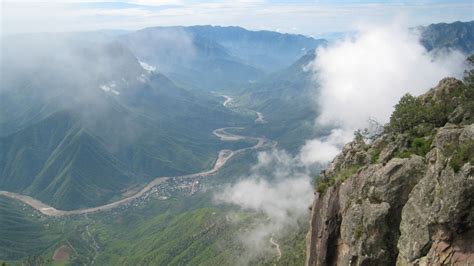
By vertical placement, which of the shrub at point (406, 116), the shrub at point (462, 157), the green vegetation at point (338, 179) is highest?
the shrub at point (462, 157)

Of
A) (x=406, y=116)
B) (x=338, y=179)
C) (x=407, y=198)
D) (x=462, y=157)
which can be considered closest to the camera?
(x=462, y=157)

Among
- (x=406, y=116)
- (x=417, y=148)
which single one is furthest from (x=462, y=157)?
(x=406, y=116)

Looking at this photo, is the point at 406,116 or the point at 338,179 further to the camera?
the point at 406,116

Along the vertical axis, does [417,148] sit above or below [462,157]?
below

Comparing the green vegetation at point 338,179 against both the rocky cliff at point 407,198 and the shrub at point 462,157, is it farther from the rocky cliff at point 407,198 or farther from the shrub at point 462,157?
the shrub at point 462,157

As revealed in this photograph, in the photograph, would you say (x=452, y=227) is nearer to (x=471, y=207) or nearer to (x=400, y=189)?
(x=471, y=207)

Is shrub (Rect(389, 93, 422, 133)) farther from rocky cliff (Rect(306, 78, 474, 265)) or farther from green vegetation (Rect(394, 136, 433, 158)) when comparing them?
green vegetation (Rect(394, 136, 433, 158))

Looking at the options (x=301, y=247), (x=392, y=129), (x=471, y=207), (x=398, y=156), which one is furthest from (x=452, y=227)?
(x=301, y=247)

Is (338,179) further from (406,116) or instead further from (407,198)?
(406,116)

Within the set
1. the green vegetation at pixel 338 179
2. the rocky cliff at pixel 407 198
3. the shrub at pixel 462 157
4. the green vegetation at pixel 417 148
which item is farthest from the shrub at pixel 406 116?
the shrub at pixel 462 157
